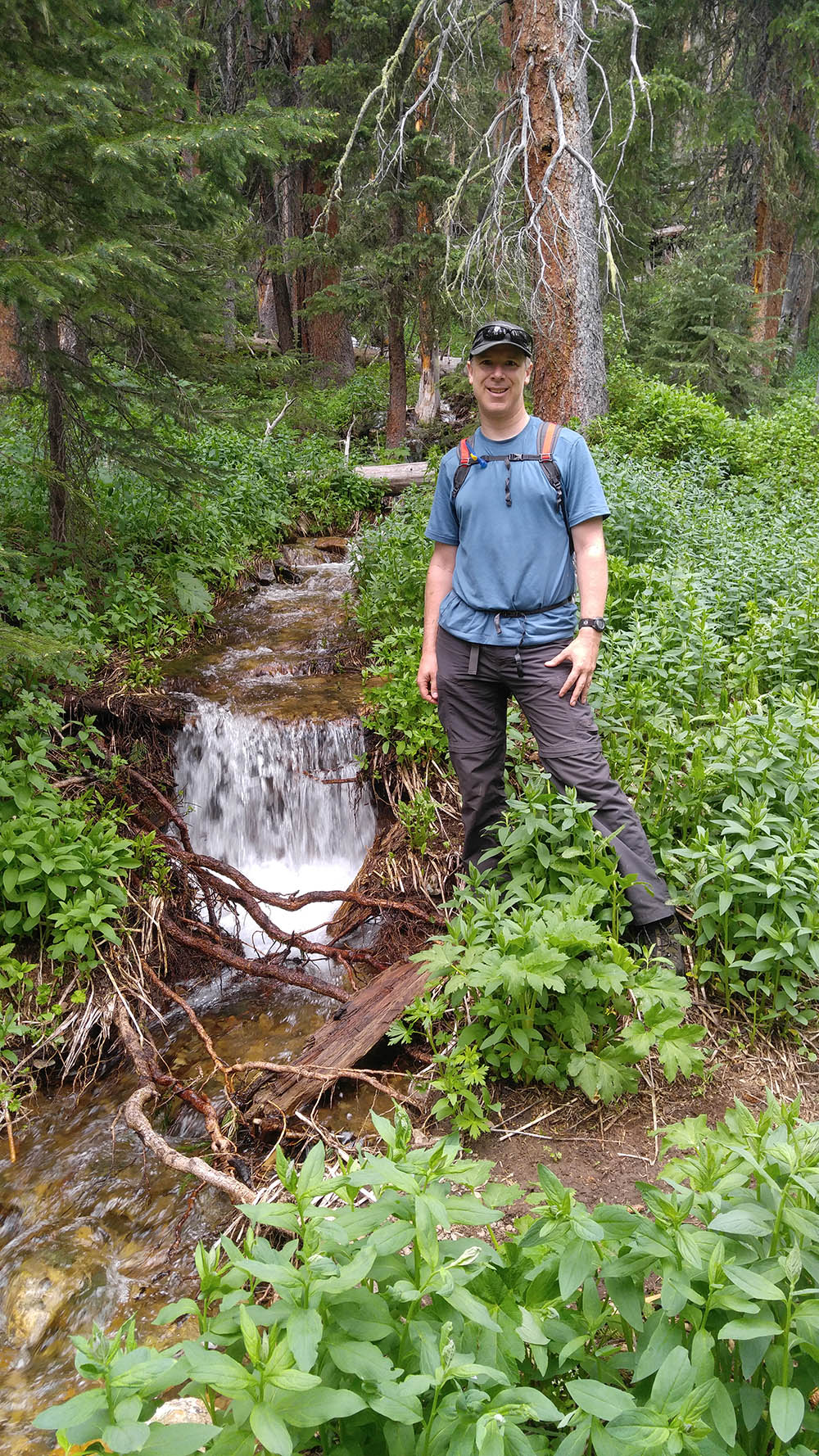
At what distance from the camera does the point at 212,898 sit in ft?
19.4

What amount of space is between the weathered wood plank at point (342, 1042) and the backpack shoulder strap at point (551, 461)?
6.84 feet

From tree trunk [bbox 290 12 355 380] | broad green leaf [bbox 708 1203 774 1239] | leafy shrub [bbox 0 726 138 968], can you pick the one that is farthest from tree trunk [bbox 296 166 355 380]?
broad green leaf [bbox 708 1203 774 1239]

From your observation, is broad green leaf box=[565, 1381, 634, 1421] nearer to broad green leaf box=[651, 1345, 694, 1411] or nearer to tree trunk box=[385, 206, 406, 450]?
broad green leaf box=[651, 1345, 694, 1411]

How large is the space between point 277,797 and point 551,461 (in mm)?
3693

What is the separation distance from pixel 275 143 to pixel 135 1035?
6.18 m

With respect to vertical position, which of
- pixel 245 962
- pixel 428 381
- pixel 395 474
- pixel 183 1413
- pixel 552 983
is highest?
pixel 428 381

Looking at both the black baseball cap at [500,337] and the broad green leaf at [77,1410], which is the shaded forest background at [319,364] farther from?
the broad green leaf at [77,1410]

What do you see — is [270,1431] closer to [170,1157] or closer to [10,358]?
[170,1157]

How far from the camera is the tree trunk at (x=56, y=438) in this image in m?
6.96

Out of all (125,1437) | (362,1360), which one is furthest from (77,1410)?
(362,1360)

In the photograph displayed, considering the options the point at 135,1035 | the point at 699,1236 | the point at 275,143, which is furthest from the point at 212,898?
the point at 275,143

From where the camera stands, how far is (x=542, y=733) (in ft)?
13.2

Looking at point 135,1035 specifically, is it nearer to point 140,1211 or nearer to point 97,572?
point 140,1211

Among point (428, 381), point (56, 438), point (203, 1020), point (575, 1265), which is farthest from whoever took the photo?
point (428, 381)
